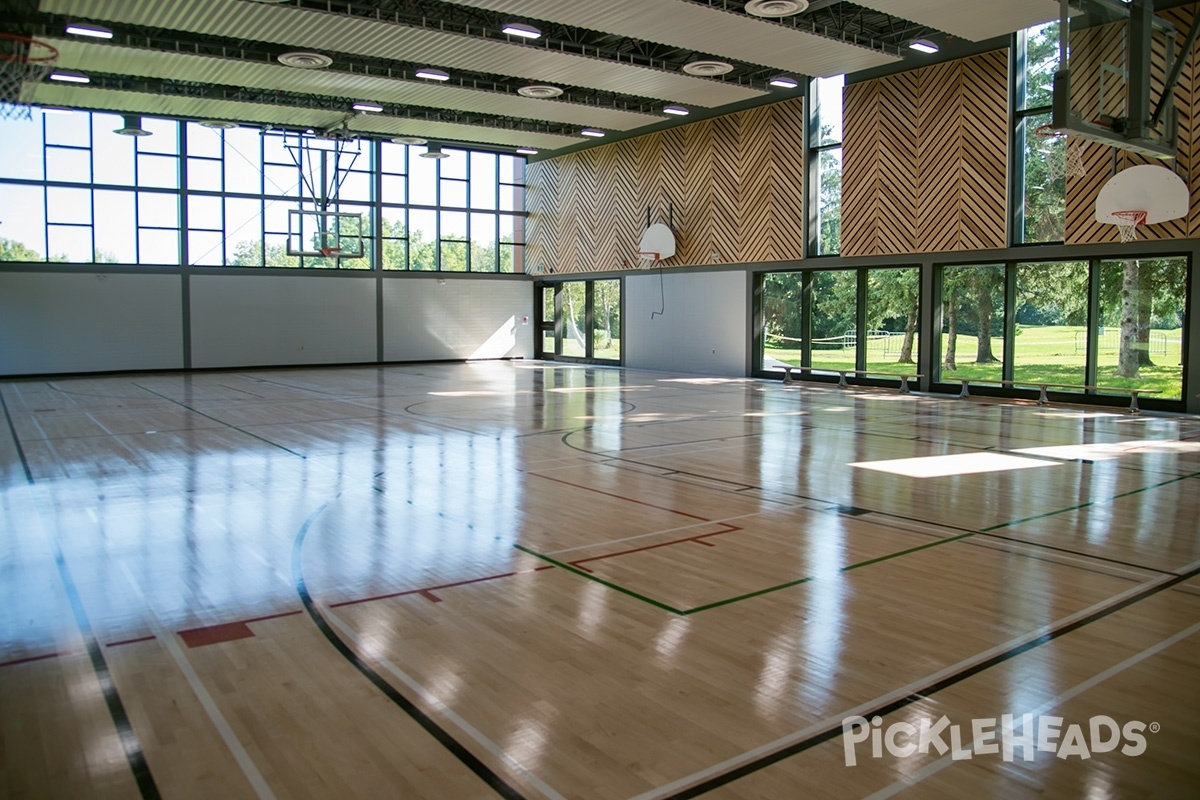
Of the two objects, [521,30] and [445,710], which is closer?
[445,710]

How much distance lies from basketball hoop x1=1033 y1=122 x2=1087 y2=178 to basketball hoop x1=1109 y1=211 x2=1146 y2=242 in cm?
109

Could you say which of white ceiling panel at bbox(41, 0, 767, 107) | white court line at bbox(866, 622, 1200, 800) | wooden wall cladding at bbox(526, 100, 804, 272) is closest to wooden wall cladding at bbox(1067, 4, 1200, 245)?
wooden wall cladding at bbox(526, 100, 804, 272)

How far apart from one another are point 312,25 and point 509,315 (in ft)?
48.2

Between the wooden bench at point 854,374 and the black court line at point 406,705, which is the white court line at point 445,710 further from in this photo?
the wooden bench at point 854,374

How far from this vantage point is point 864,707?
12.2ft

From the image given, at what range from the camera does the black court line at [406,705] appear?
10.2 ft

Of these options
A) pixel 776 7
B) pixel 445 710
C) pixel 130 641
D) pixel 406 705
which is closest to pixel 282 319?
pixel 776 7

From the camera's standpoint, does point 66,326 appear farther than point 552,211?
No

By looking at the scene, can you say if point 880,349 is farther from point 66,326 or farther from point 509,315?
point 66,326

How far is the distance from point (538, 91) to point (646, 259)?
619 cm

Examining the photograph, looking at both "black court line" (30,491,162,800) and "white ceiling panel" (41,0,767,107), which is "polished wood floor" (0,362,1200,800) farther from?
"white ceiling panel" (41,0,767,107)

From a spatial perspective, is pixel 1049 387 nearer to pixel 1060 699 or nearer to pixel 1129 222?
pixel 1129 222

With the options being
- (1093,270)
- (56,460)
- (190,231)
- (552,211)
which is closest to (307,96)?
(190,231)

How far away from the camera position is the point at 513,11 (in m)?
14.4
